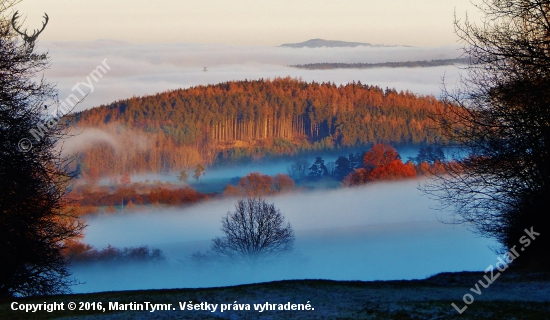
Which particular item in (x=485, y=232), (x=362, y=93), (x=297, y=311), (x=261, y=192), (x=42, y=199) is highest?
(x=362, y=93)

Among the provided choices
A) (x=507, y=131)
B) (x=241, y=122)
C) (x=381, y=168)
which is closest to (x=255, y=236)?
(x=507, y=131)

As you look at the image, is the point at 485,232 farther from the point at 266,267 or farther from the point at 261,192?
the point at 261,192

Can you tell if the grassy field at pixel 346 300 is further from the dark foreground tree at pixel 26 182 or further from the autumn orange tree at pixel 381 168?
the autumn orange tree at pixel 381 168

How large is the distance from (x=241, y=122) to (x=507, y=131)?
117 metres

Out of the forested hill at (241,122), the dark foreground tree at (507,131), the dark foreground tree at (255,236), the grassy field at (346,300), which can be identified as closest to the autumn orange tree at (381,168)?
the forested hill at (241,122)

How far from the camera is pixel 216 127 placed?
454 ft

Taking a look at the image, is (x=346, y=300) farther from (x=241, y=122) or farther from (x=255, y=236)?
(x=241, y=122)

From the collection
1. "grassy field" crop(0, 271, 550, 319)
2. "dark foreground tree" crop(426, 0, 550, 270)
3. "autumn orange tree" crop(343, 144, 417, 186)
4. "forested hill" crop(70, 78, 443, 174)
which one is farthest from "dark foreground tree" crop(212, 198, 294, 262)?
"forested hill" crop(70, 78, 443, 174)

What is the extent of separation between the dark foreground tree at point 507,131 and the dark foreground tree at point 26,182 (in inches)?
661

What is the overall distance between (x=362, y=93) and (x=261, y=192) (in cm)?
4039

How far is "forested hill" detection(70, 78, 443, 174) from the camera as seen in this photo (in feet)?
424

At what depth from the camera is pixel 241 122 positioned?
14125 cm

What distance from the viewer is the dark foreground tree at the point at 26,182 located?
2217 cm

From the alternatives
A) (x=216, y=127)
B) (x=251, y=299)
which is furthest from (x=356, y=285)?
(x=216, y=127)
